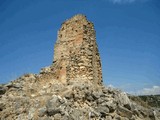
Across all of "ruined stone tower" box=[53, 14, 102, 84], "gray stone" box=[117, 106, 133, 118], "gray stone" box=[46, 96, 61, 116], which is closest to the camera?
"gray stone" box=[46, 96, 61, 116]

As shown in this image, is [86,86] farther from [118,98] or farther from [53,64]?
[53,64]

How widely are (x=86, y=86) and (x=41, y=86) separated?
166 inches

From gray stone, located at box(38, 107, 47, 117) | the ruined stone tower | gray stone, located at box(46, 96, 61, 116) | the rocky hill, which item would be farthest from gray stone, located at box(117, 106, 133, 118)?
gray stone, located at box(38, 107, 47, 117)

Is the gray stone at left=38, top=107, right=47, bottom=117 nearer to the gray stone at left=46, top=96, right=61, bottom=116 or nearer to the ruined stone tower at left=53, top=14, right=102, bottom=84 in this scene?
the gray stone at left=46, top=96, right=61, bottom=116

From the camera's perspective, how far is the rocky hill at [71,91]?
11656mm

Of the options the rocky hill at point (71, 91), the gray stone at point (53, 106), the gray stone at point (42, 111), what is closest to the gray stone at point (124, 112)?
the rocky hill at point (71, 91)

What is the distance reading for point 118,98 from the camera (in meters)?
13.9

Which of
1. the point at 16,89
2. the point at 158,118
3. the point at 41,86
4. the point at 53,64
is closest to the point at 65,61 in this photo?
the point at 53,64

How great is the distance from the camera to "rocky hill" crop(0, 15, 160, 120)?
459 inches

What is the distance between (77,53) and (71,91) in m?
3.46

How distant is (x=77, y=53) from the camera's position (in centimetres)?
1555

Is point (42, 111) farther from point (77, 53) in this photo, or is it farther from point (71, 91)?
point (77, 53)

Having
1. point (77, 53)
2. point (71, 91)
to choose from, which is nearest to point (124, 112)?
point (71, 91)

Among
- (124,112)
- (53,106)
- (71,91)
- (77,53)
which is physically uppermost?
(77,53)
